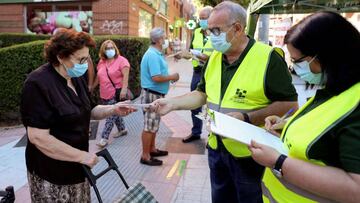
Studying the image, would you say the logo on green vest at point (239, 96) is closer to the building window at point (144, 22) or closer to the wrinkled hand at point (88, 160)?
the wrinkled hand at point (88, 160)

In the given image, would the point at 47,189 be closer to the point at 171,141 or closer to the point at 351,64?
the point at 351,64

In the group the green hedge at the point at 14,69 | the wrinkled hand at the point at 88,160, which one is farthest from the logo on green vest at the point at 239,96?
the green hedge at the point at 14,69

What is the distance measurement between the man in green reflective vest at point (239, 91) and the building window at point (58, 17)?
46.6 feet

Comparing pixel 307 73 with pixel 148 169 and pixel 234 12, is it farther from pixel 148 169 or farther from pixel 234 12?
pixel 148 169

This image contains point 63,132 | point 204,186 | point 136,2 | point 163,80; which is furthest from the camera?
point 136,2

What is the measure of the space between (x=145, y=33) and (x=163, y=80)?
48.6ft

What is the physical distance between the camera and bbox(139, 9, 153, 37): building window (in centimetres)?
1786

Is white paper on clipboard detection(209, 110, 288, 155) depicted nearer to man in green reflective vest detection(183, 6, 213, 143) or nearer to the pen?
the pen

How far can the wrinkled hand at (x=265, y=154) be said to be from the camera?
60.9 inches

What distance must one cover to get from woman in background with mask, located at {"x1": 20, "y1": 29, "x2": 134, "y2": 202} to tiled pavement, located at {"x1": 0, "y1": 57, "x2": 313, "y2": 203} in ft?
5.32

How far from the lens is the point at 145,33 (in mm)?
19109

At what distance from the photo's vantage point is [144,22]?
62.3 feet

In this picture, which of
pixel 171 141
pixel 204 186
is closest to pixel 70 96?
pixel 204 186

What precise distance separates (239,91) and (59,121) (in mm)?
1191
